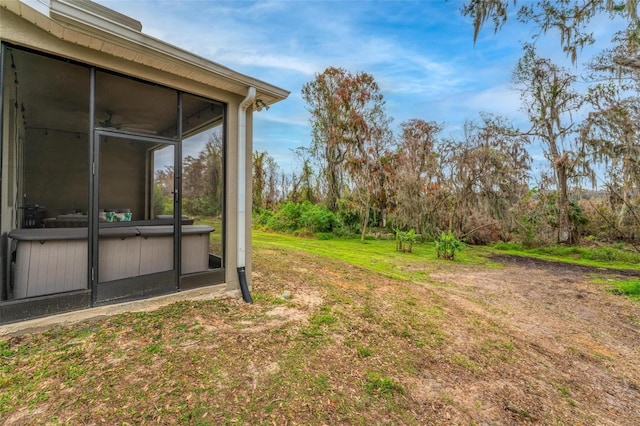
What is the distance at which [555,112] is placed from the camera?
10.2m

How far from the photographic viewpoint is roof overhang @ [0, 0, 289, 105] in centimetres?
236

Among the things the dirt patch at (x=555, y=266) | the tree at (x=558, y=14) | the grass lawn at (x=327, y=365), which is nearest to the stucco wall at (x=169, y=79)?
the grass lawn at (x=327, y=365)

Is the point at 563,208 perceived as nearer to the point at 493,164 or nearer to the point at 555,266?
the point at 493,164

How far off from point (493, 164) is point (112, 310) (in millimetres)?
→ 11269

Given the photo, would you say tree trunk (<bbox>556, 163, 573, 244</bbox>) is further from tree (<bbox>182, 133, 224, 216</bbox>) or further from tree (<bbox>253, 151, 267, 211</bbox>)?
tree (<bbox>253, 151, 267, 211</bbox>)

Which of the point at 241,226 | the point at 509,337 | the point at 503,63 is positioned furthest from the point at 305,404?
the point at 503,63

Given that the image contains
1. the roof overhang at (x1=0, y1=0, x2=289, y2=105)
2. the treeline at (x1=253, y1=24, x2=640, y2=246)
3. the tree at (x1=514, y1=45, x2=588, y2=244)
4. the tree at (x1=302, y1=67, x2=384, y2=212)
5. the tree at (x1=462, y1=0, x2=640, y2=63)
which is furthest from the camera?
the tree at (x1=302, y1=67, x2=384, y2=212)

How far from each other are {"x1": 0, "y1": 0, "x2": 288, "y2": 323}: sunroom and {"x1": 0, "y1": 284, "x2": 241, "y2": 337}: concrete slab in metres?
0.07

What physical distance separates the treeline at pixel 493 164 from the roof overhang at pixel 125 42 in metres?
8.38

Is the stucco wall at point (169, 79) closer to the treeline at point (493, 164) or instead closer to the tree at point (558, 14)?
the tree at point (558, 14)

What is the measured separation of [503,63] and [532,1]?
7175 mm

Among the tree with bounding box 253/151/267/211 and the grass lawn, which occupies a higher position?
the tree with bounding box 253/151/267/211

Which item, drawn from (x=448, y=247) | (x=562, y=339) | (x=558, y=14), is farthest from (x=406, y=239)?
(x=558, y=14)

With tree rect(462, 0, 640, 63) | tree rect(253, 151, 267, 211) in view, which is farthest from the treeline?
tree rect(462, 0, 640, 63)
